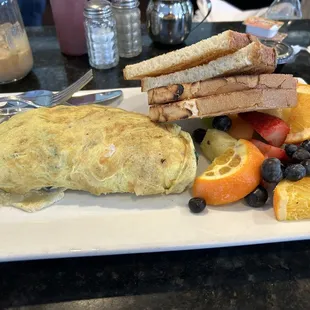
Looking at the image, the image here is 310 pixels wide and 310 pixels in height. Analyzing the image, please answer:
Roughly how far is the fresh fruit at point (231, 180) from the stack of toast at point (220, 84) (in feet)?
0.61

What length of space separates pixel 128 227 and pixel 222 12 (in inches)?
112

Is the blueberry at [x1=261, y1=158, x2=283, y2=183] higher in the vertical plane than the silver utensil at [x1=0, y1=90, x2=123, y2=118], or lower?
higher

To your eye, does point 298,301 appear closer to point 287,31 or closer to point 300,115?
point 300,115

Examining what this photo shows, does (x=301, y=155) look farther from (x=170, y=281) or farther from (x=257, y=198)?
(x=170, y=281)

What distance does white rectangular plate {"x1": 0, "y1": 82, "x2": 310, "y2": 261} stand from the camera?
1.01 metres

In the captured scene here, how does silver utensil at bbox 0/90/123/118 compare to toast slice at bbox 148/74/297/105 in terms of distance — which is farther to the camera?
silver utensil at bbox 0/90/123/118

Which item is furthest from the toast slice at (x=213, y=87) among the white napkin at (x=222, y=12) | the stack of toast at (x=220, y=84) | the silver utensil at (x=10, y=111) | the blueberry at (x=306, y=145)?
the white napkin at (x=222, y=12)

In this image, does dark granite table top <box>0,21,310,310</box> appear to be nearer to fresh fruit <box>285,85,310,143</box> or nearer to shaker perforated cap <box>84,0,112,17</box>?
fresh fruit <box>285,85,310,143</box>

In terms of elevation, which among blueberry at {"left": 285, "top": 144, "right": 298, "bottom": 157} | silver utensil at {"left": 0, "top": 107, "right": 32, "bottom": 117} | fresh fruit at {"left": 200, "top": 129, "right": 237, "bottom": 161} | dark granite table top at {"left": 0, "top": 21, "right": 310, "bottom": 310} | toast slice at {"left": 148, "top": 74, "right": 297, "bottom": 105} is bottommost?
dark granite table top at {"left": 0, "top": 21, "right": 310, "bottom": 310}

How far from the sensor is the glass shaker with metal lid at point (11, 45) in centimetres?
195

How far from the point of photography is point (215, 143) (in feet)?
4.54

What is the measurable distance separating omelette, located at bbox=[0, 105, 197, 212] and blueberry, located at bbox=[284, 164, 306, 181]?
12.0 inches

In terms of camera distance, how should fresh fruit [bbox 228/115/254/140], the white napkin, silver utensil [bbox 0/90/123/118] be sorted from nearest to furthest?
fresh fruit [bbox 228/115/254/140]
silver utensil [bbox 0/90/123/118]
the white napkin

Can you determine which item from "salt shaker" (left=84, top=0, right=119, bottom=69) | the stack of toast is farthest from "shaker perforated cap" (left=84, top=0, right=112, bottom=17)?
the stack of toast
